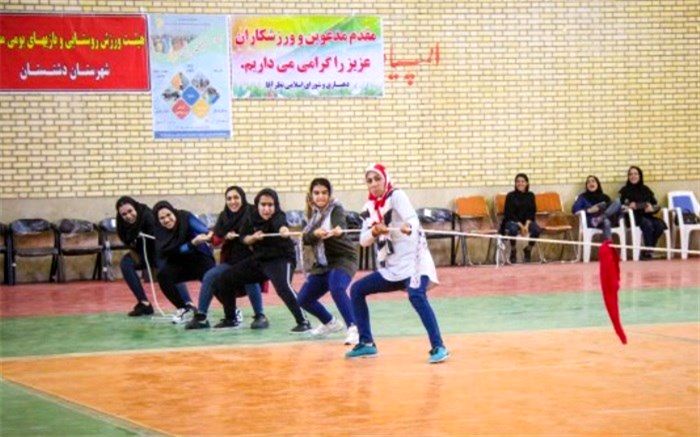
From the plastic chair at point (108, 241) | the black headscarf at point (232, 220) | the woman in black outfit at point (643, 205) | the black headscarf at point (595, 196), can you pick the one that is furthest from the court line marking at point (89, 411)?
the woman in black outfit at point (643, 205)

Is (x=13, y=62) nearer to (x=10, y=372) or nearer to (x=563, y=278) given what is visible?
(x=563, y=278)

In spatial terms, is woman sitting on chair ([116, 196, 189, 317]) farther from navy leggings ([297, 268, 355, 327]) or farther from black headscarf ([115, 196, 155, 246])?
navy leggings ([297, 268, 355, 327])

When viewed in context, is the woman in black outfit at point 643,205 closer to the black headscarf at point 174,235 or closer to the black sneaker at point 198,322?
the black headscarf at point 174,235

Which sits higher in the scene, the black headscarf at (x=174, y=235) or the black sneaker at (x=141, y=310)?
the black headscarf at (x=174, y=235)

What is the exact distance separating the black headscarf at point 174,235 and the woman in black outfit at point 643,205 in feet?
37.8

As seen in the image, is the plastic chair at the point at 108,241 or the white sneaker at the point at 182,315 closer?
the white sneaker at the point at 182,315

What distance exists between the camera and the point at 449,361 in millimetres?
10539

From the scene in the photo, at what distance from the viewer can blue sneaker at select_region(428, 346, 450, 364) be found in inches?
410

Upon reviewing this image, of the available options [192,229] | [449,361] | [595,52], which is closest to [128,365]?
[449,361]

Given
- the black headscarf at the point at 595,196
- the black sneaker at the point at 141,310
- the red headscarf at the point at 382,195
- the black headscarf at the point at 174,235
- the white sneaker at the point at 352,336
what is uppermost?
the red headscarf at the point at 382,195

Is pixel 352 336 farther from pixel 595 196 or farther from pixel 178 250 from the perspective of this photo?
pixel 595 196

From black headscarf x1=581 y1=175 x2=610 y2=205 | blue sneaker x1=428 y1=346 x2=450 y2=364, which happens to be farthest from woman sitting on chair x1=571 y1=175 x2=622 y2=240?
blue sneaker x1=428 y1=346 x2=450 y2=364

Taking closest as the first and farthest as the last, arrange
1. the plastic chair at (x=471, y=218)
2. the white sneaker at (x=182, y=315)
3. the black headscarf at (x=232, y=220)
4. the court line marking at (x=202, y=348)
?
the court line marking at (x=202, y=348)
the black headscarf at (x=232, y=220)
the white sneaker at (x=182, y=315)
the plastic chair at (x=471, y=218)

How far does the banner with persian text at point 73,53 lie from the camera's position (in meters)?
21.3
